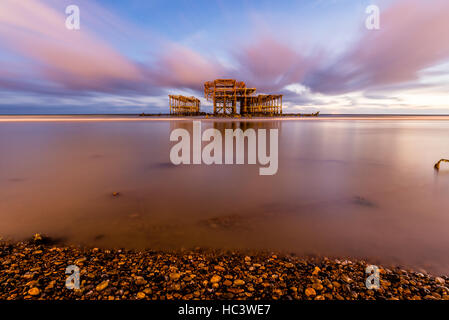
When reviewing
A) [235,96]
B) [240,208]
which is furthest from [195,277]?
[235,96]

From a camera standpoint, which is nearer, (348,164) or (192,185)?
(192,185)

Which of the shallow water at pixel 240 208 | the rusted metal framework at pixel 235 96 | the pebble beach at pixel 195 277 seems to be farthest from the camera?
the rusted metal framework at pixel 235 96

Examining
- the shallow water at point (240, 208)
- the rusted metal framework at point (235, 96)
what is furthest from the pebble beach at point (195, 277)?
the rusted metal framework at point (235, 96)

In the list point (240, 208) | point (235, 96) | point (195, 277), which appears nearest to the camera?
point (195, 277)

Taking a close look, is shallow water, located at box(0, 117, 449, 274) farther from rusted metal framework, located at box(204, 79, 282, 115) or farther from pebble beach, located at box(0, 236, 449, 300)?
rusted metal framework, located at box(204, 79, 282, 115)

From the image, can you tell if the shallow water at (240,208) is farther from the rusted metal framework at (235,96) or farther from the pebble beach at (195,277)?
the rusted metal framework at (235,96)

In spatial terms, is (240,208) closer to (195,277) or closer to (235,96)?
(195,277)

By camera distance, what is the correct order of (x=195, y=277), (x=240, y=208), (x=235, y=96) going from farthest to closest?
(x=235, y=96) < (x=240, y=208) < (x=195, y=277)

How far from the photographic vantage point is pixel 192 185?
168 inches

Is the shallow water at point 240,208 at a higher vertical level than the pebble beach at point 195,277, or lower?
higher

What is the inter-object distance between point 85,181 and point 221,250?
3868 mm

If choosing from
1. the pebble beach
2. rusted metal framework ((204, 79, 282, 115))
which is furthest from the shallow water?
rusted metal framework ((204, 79, 282, 115))

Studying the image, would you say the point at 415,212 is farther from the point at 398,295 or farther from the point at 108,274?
the point at 108,274
